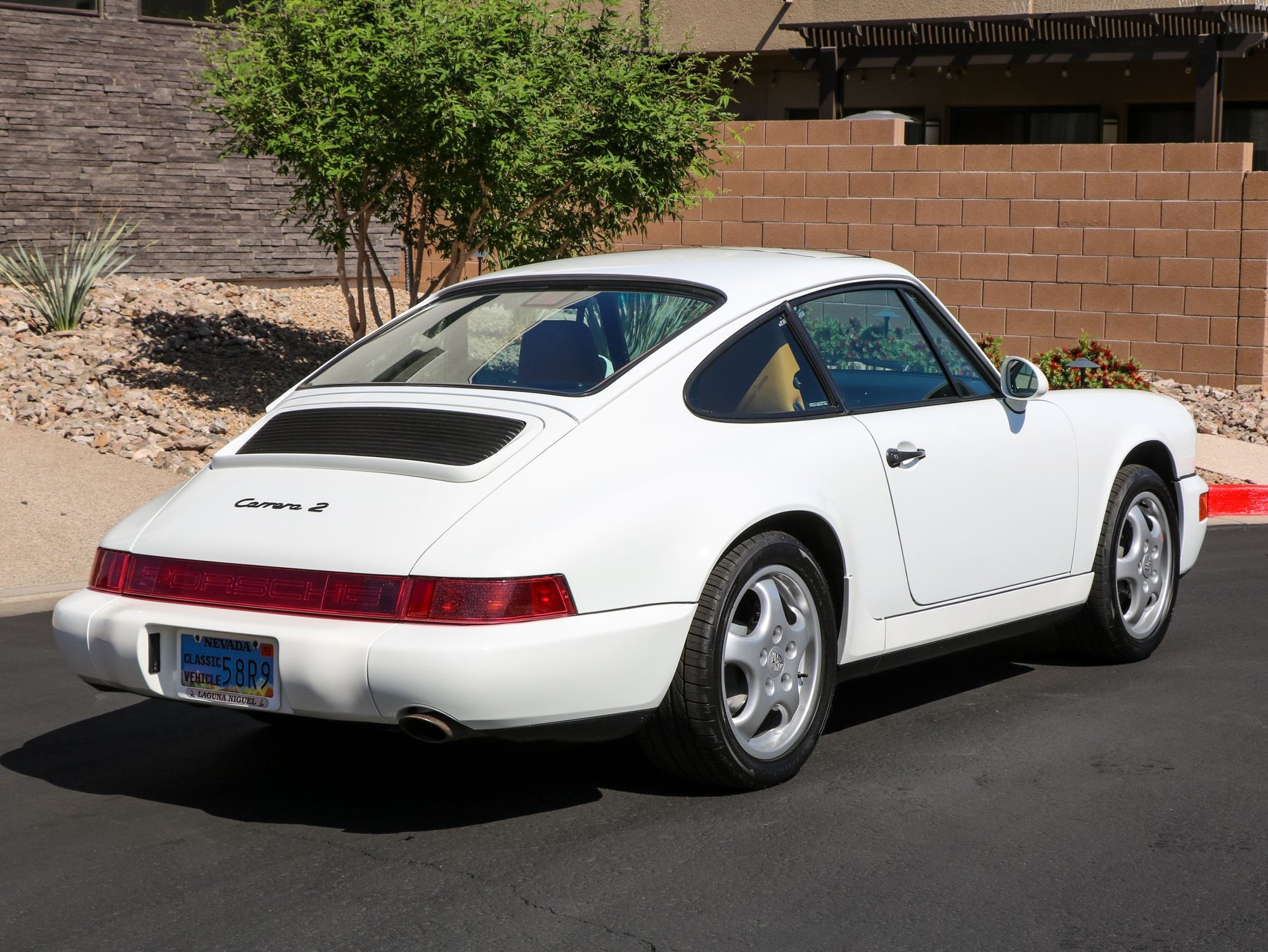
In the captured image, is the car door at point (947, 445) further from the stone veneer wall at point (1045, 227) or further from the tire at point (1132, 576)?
the stone veneer wall at point (1045, 227)

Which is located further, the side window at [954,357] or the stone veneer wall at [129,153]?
the stone veneer wall at [129,153]

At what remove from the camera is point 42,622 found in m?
7.74

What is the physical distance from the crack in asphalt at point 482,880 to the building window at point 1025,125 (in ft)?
62.5

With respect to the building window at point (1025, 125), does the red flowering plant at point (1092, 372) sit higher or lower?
lower

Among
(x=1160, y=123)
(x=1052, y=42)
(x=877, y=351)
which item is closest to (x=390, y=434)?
(x=877, y=351)

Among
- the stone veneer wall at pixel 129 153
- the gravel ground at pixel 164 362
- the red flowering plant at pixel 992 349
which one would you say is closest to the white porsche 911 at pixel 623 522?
the gravel ground at pixel 164 362

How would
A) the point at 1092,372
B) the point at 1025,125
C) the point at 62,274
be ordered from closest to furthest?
the point at 1092,372, the point at 62,274, the point at 1025,125

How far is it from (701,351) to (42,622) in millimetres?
4205

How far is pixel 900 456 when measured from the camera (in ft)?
17.5

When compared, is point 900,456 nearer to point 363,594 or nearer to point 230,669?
point 363,594

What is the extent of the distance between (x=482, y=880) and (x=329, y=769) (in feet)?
3.99

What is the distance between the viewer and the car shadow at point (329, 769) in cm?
482

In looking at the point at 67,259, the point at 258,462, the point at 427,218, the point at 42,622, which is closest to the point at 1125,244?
the point at 427,218

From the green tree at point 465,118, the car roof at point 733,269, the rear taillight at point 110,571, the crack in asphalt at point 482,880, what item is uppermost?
the green tree at point 465,118
